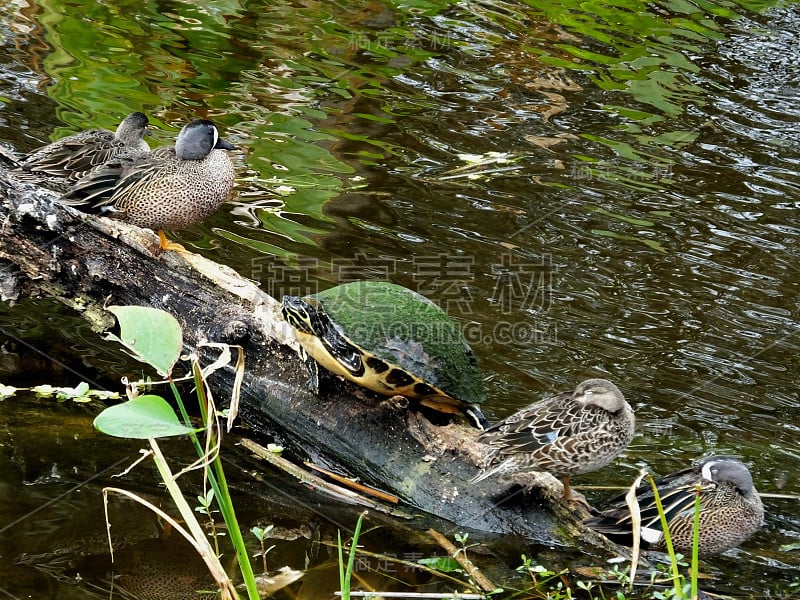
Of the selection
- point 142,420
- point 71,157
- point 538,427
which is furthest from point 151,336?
point 71,157

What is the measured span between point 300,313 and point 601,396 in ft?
5.60

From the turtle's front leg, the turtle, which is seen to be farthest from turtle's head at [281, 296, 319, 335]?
the turtle's front leg

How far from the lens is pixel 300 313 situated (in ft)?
16.4

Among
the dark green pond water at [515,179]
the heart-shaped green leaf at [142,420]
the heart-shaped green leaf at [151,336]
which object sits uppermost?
the heart-shaped green leaf at [151,336]

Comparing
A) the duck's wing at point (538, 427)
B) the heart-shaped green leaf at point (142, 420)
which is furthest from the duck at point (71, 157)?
the heart-shaped green leaf at point (142, 420)

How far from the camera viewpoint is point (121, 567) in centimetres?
411

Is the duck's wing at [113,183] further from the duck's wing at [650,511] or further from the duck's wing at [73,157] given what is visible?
the duck's wing at [650,511]

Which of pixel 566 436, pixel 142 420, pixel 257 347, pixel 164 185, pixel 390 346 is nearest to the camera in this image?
pixel 142 420

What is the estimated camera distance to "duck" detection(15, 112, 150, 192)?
6.04 metres

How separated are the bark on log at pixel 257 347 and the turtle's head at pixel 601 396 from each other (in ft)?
1.63

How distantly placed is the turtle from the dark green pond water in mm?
890

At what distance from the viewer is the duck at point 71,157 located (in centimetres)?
604

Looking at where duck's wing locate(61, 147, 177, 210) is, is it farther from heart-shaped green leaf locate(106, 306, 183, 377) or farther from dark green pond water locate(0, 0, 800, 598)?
heart-shaped green leaf locate(106, 306, 183, 377)

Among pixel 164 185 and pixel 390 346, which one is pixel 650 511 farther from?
pixel 164 185
